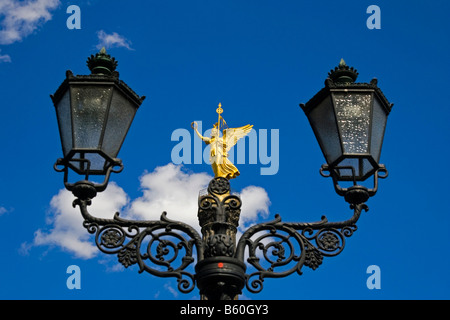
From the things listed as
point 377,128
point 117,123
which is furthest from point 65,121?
point 377,128

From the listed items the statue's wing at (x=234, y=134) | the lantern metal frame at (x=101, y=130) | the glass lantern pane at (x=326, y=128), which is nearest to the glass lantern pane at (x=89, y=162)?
the lantern metal frame at (x=101, y=130)

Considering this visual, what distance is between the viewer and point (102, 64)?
7.27 metres

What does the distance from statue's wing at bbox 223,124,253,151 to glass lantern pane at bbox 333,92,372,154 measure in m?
6.07

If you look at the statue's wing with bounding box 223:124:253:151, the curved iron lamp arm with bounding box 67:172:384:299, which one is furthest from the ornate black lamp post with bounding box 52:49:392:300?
the statue's wing with bounding box 223:124:253:151

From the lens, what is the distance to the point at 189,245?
656 centimetres

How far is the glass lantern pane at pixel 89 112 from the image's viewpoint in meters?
6.70

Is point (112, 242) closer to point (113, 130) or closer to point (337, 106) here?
point (113, 130)

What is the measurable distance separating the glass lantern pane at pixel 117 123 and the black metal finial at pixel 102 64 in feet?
1.31

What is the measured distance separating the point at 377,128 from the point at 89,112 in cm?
219

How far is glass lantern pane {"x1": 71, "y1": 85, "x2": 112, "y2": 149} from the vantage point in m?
6.70

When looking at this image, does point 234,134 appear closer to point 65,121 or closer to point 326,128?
point 326,128

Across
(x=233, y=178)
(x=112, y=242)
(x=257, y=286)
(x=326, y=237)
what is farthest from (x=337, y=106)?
(x=233, y=178)

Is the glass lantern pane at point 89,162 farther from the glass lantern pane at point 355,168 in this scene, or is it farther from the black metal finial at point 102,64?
the glass lantern pane at point 355,168

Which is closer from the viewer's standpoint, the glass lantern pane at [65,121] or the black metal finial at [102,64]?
the glass lantern pane at [65,121]
